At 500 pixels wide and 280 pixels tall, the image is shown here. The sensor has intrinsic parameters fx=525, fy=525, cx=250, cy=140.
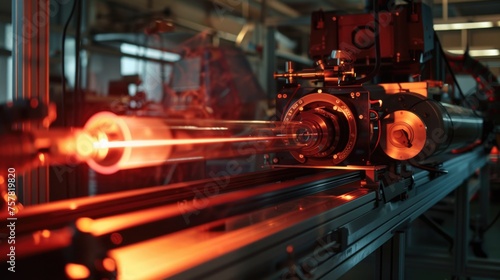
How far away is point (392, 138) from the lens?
1.35 meters

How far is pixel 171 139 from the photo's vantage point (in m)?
0.86

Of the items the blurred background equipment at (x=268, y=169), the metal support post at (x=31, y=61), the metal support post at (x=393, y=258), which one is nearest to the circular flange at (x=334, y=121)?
the blurred background equipment at (x=268, y=169)

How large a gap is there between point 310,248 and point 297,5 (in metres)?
4.83

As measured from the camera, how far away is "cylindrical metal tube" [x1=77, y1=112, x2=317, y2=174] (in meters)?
0.70

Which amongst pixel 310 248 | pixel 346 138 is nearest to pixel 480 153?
pixel 346 138

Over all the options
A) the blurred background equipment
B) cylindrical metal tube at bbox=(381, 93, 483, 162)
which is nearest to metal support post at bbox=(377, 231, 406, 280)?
the blurred background equipment

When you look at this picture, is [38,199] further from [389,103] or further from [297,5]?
[297,5]

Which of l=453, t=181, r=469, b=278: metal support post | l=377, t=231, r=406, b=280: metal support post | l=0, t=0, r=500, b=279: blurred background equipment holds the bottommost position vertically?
l=453, t=181, r=469, b=278: metal support post

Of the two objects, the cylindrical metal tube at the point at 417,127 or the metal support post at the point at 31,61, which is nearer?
the metal support post at the point at 31,61

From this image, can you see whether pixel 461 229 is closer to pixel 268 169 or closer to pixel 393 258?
pixel 393 258

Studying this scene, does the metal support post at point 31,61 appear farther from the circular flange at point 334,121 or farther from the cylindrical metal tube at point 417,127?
the cylindrical metal tube at point 417,127

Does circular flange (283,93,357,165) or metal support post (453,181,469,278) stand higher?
circular flange (283,93,357,165)

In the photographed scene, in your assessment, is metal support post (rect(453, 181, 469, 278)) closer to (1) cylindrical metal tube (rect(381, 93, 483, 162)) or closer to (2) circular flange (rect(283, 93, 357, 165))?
(1) cylindrical metal tube (rect(381, 93, 483, 162))

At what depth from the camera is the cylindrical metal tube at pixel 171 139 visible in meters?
0.70
